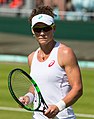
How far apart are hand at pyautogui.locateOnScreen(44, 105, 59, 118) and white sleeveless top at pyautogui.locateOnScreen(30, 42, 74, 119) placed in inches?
11.0

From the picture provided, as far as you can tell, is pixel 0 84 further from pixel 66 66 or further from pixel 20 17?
pixel 66 66

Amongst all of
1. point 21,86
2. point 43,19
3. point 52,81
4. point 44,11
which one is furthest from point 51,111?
point 44,11

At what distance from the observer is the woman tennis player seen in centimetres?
560

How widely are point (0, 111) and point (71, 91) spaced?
518 cm

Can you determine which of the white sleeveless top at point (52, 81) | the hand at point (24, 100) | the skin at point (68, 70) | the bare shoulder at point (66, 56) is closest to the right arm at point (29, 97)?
the hand at point (24, 100)

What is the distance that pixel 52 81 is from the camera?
18.8ft

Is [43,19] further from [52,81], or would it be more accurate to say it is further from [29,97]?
[29,97]

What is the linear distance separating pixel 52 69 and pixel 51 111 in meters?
0.48

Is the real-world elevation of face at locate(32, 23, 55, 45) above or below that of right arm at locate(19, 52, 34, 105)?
above

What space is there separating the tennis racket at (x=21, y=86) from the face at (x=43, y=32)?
1.22 ft

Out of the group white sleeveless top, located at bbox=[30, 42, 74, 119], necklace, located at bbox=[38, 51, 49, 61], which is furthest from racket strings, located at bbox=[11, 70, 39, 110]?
necklace, located at bbox=[38, 51, 49, 61]

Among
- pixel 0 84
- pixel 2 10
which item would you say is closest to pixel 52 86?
pixel 0 84

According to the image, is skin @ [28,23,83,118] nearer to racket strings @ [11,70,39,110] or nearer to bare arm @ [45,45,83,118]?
bare arm @ [45,45,83,118]

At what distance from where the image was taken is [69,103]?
5539 mm
